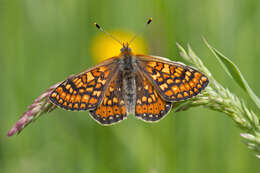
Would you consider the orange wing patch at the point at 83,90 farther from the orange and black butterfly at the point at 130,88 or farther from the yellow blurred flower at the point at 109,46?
the yellow blurred flower at the point at 109,46

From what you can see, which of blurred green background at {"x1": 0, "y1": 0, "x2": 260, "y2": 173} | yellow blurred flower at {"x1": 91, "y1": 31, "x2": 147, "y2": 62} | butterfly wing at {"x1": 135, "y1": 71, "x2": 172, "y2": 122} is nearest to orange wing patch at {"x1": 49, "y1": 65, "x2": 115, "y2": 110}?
butterfly wing at {"x1": 135, "y1": 71, "x2": 172, "y2": 122}

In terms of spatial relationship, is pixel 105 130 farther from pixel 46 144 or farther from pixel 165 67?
pixel 165 67

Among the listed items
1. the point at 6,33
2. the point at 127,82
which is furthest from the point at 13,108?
the point at 127,82

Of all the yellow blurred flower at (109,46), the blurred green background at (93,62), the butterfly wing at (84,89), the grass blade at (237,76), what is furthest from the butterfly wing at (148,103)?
the yellow blurred flower at (109,46)

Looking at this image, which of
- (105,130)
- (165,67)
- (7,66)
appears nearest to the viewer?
(165,67)

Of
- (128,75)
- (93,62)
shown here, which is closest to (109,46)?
(93,62)

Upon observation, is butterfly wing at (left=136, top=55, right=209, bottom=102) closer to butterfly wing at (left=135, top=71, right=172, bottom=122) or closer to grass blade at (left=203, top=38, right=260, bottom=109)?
butterfly wing at (left=135, top=71, right=172, bottom=122)
